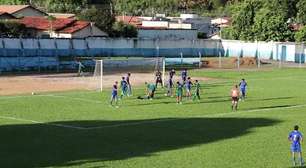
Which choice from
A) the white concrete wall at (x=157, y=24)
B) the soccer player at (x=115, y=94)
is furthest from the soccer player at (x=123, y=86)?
the white concrete wall at (x=157, y=24)

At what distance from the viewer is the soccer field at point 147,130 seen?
86.7 feet

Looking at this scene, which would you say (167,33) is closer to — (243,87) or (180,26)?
(180,26)

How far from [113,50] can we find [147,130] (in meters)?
64.6

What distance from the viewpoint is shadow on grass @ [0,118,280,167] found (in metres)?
26.6

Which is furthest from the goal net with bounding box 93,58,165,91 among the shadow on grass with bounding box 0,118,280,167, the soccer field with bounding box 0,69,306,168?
the shadow on grass with bounding box 0,118,280,167

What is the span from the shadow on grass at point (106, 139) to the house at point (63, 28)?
6973 centimetres

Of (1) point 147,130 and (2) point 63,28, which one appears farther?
(2) point 63,28

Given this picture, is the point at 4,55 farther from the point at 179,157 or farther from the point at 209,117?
the point at 179,157

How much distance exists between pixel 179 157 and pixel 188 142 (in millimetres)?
4375

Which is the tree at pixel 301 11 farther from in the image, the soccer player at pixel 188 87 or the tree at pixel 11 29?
the soccer player at pixel 188 87

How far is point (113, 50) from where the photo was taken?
9875 centimetres

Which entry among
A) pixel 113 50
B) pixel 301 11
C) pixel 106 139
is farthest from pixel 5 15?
pixel 106 139

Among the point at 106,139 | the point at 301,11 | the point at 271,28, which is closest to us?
the point at 106,139

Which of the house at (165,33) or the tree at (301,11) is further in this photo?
the house at (165,33)
